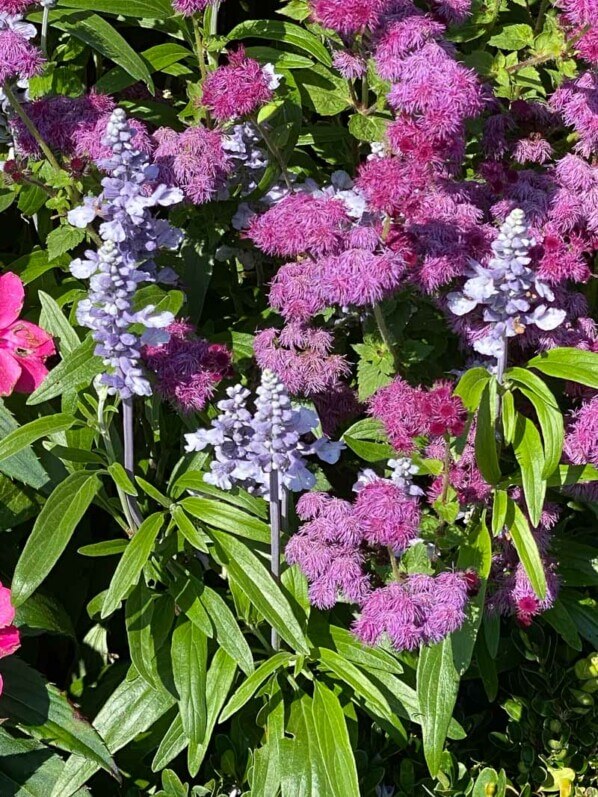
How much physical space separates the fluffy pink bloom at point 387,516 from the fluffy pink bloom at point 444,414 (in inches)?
4.9

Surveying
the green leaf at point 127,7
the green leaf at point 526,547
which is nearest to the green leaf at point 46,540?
the green leaf at point 526,547

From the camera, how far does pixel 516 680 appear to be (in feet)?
8.27

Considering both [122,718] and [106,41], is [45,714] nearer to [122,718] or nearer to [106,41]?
[122,718]

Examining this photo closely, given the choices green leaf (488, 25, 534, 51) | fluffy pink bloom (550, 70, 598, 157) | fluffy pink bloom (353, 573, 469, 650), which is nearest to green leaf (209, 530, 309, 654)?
fluffy pink bloom (353, 573, 469, 650)

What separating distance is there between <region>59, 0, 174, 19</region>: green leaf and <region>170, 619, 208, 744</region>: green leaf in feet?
4.12

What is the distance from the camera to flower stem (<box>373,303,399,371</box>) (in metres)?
1.85

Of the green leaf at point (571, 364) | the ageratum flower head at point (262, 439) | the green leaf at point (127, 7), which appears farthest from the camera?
the green leaf at point (127, 7)

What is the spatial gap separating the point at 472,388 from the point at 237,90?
0.66 m

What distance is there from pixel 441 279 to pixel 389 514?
40cm

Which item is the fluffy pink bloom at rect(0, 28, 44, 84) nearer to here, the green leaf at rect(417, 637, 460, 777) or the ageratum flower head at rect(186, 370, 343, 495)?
the ageratum flower head at rect(186, 370, 343, 495)

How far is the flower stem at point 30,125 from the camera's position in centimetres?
186

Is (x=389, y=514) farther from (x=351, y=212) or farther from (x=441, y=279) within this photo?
(x=351, y=212)

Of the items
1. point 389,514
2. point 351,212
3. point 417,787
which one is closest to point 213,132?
point 351,212

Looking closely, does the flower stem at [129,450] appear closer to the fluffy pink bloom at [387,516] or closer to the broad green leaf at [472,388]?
the fluffy pink bloom at [387,516]
